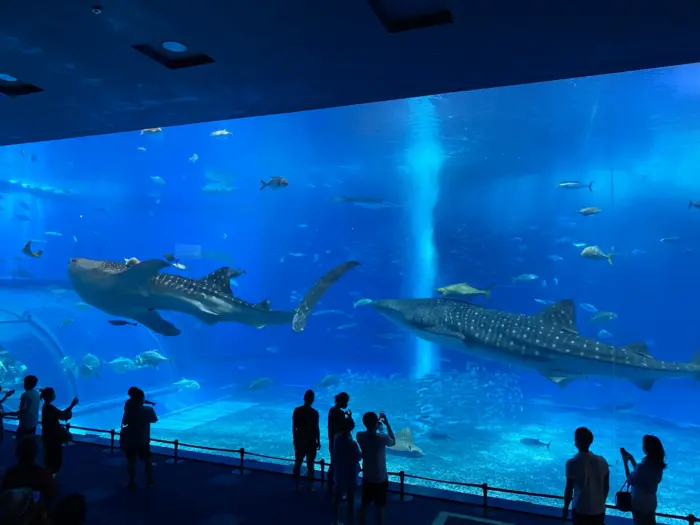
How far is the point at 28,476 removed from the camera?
8.52 feet

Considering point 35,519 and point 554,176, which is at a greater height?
point 554,176

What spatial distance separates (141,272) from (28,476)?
4103mm

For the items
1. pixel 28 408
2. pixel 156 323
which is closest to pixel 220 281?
pixel 156 323

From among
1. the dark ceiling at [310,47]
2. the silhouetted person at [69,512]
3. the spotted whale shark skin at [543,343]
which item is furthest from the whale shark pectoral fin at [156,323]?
the silhouetted person at [69,512]

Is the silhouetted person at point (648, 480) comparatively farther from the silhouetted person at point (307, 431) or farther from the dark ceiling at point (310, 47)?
the dark ceiling at point (310, 47)

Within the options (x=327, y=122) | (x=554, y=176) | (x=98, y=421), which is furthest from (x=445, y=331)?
(x=554, y=176)

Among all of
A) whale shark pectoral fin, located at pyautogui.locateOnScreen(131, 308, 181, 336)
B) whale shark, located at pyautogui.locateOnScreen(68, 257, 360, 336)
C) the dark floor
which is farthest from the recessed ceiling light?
whale shark pectoral fin, located at pyautogui.locateOnScreen(131, 308, 181, 336)

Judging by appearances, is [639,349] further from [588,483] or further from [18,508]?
[18,508]

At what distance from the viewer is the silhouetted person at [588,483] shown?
3061 millimetres

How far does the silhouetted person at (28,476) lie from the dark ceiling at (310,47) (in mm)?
2850

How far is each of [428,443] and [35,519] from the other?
1314 cm

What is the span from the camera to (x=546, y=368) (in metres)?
8.39

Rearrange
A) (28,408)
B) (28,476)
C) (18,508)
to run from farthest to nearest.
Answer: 1. (28,408)
2. (28,476)
3. (18,508)

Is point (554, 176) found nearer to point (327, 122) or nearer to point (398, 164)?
point (398, 164)
